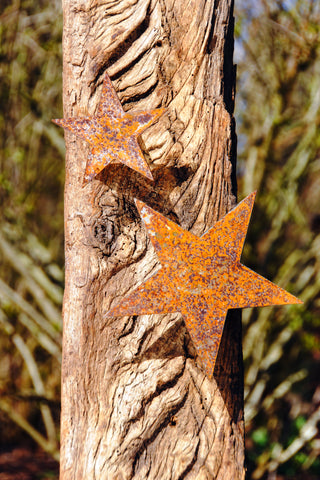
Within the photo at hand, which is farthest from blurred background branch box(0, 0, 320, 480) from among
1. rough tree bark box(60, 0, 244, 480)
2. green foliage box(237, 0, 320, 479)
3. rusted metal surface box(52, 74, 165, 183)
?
rusted metal surface box(52, 74, 165, 183)

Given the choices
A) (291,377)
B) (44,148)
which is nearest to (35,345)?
(44,148)

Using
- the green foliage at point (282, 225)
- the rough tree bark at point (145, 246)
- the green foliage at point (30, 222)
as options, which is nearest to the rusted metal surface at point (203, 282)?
the rough tree bark at point (145, 246)

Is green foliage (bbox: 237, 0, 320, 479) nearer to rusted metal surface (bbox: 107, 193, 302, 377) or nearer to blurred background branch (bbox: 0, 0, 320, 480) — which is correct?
blurred background branch (bbox: 0, 0, 320, 480)

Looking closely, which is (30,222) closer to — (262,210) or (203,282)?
(262,210)

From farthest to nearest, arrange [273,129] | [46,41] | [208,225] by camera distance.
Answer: [46,41]
[273,129]
[208,225]

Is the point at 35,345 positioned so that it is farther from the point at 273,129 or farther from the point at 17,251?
the point at 273,129

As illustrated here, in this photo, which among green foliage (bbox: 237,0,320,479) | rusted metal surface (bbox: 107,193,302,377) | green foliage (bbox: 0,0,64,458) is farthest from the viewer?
green foliage (bbox: 0,0,64,458)
